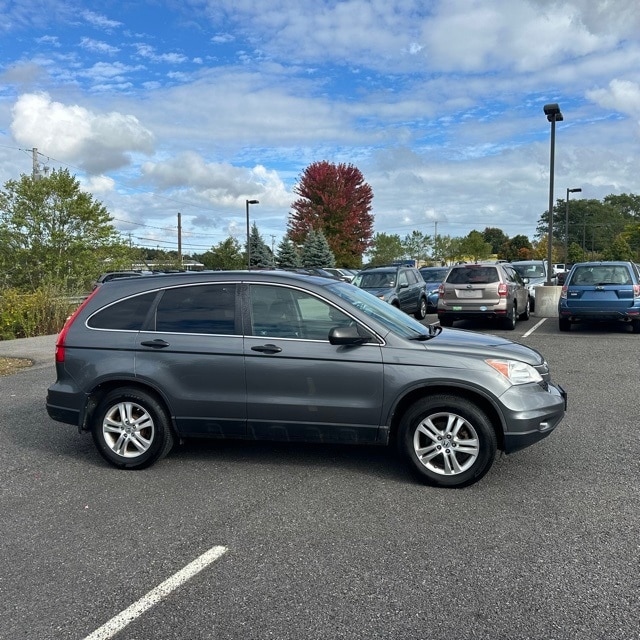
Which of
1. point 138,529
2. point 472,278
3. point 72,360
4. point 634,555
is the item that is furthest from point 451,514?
point 472,278

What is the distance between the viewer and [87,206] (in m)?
22.4

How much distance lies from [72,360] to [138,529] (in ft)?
6.03

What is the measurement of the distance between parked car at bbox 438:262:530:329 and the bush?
9.83 meters

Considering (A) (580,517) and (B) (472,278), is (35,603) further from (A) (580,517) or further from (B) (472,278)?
(B) (472,278)

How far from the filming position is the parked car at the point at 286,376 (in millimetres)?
4488

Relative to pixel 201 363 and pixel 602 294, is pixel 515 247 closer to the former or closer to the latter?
pixel 602 294

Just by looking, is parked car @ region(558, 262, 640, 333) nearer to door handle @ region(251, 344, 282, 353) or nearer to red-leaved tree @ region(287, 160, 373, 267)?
door handle @ region(251, 344, 282, 353)

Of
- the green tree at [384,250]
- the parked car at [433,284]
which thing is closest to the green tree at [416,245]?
the green tree at [384,250]

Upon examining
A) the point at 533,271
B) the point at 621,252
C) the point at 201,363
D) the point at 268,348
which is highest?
the point at 621,252

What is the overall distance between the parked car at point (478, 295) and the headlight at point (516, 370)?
387 inches

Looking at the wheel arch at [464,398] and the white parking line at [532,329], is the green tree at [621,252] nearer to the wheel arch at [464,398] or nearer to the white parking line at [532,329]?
the white parking line at [532,329]

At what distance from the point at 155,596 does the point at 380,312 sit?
2.90 meters

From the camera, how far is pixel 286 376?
4.70 meters

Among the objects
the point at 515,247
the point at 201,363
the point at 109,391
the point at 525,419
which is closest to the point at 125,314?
the point at 109,391
